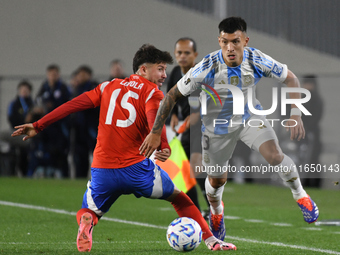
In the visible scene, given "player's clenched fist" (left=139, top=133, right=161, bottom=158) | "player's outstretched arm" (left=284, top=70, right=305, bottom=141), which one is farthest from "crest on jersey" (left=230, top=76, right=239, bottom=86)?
"player's clenched fist" (left=139, top=133, right=161, bottom=158)

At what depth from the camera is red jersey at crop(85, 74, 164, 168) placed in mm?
5340

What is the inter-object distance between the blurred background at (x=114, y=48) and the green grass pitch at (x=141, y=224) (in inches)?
70.7

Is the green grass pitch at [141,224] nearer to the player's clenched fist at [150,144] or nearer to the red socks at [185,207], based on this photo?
the red socks at [185,207]

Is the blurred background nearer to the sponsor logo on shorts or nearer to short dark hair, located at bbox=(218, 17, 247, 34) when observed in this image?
the sponsor logo on shorts

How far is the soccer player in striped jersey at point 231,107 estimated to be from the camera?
5.79 metres

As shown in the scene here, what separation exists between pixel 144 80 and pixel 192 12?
12.4m

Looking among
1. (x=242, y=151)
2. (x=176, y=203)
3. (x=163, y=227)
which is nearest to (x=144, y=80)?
(x=176, y=203)

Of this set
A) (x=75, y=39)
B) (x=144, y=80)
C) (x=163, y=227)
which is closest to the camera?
(x=144, y=80)

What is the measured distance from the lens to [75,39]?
1670cm

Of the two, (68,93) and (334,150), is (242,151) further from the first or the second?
(68,93)

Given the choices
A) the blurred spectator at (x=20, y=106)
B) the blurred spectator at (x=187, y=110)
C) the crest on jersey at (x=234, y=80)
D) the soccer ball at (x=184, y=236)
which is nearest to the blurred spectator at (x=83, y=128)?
the blurred spectator at (x=20, y=106)

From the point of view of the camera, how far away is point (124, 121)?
5344 millimetres

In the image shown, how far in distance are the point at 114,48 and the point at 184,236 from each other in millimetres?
12146

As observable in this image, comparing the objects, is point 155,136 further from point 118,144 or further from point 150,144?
point 118,144
